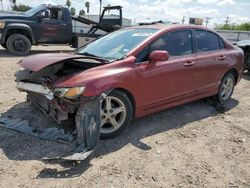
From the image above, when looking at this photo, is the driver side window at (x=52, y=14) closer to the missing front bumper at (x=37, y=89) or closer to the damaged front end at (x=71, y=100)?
the missing front bumper at (x=37, y=89)

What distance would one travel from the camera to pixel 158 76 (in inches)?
181

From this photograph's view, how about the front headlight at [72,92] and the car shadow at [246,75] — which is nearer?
the front headlight at [72,92]

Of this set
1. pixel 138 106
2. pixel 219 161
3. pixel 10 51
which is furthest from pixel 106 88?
pixel 10 51

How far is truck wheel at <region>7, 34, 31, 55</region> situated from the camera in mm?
11711

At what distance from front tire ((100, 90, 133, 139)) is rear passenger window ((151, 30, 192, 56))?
3.32ft

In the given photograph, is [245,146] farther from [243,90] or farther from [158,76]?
[243,90]

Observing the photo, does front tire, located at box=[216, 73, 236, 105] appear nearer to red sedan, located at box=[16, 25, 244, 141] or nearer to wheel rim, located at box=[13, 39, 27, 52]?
red sedan, located at box=[16, 25, 244, 141]

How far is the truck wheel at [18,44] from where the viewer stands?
11.7 meters

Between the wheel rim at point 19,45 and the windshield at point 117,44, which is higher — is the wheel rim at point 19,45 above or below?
Result: below

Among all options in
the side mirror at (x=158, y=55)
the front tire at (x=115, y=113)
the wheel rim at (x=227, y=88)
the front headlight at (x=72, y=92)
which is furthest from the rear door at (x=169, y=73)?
the wheel rim at (x=227, y=88)

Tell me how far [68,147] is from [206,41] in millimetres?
3353

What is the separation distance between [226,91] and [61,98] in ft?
12.8

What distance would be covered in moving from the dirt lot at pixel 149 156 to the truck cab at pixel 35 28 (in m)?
7.01

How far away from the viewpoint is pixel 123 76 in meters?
4.14
